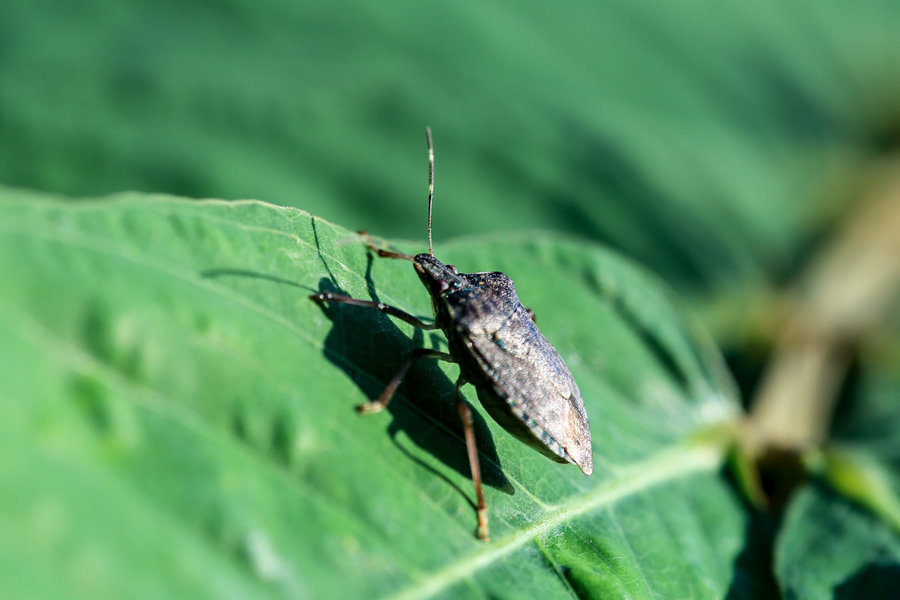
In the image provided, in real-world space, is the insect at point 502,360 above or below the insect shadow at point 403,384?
above

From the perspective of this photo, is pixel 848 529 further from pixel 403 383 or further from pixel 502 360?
pixel 403 383

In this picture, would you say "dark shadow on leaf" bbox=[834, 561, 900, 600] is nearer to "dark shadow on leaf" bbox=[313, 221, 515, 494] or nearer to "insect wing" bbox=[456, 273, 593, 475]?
"insect wing" bbox=[456, 273, 593, 475]

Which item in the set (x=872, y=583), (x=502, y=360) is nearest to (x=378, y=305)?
(x=502, y=360)

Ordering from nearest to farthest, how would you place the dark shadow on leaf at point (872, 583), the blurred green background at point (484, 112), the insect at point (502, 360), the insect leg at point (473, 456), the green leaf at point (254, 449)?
the green leaf at point (254, 449) < the insect leg at point (473, 456) < the insect at point (502, 360) < the dark shadow on leaf at point (872, 583) < the blurred green background at point (484, 112)

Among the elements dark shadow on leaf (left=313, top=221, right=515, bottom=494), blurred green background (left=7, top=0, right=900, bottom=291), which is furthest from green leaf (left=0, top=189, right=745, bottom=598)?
blurred green background (left=7, top=0, right=900, bottom=291)

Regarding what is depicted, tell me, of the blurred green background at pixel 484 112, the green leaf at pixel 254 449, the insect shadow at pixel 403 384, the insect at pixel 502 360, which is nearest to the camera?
the green leaf at pixel 254 449

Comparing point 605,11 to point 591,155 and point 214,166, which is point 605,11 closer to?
point 591,155

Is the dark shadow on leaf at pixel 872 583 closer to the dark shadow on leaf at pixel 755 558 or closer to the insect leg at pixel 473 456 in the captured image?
the dark shadow on leaf at pixel 755 558

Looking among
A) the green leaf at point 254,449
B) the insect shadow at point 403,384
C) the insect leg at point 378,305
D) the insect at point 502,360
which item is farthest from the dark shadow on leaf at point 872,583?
the insect leg at point 378,305
